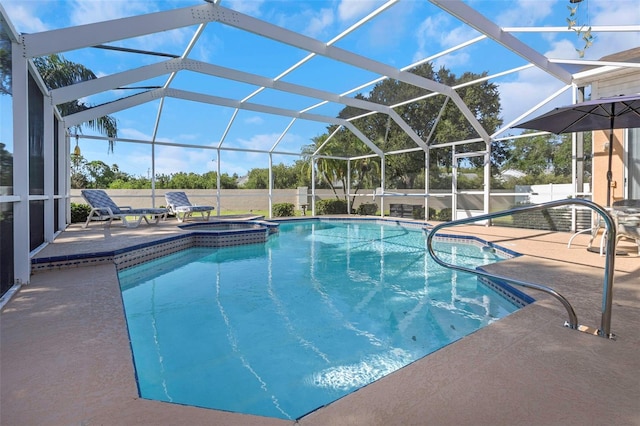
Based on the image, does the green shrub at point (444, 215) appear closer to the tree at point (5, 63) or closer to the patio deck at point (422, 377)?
the patio deck at point (422, 377)

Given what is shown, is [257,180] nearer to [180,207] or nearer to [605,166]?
[180,207]

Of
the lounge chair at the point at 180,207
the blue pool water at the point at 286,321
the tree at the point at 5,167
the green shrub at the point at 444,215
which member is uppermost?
the tree at the point at 5,167

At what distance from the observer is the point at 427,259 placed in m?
6.32

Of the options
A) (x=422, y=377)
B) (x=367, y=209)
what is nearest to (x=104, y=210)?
(x=422, y=377)


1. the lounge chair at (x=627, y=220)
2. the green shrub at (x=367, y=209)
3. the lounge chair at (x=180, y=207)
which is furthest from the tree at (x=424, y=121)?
the lounge chair at (x=180, y=207)

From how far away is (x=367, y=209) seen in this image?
14.9 metres

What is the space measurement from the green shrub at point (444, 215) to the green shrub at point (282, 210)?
20.0ft

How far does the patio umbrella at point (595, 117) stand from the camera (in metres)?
4.71

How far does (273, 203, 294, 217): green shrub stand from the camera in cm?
1439

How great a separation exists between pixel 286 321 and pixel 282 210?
11248 mm

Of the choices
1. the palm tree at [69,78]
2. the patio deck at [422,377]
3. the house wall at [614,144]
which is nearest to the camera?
the patio deck at [422,377]

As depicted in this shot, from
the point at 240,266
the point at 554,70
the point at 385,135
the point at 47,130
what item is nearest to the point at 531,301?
the point at 240,266

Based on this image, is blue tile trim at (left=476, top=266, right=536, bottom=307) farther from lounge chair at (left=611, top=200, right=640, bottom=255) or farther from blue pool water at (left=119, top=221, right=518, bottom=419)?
lounge chair at (left=611, top=200, right=640, bottom=255)

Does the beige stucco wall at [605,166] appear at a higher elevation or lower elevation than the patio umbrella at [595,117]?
lower
